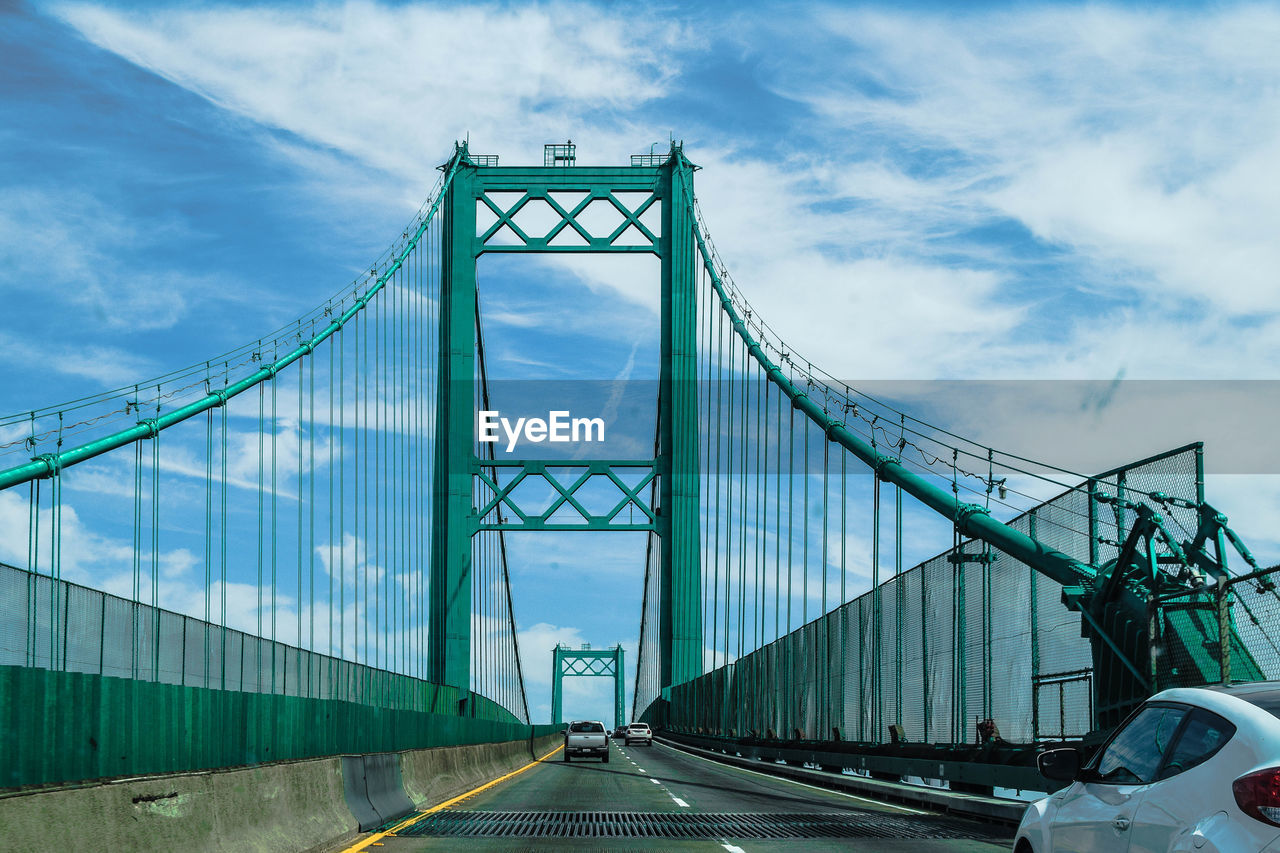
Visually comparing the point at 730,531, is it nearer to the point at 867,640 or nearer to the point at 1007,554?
the point at 867,640

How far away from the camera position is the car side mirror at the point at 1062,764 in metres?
6.57

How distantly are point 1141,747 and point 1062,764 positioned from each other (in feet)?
1.54

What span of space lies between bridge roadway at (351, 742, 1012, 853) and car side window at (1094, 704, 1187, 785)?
6.32 metres

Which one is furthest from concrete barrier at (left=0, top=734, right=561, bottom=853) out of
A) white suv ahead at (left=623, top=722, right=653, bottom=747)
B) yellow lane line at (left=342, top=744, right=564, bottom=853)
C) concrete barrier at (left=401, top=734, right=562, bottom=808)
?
white suv ahead at (left=623, top=722, right=653, bottom=747)

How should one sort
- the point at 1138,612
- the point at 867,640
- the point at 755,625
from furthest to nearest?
the point at 755,625 → the point at 867,640 → the point at 1138,612

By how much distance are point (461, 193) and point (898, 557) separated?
27.1 meters

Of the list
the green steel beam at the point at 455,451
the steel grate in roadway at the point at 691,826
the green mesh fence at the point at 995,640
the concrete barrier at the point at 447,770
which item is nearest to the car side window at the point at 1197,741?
the green mesh fence at the point at 995,640

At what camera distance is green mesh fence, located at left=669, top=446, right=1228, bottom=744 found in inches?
553

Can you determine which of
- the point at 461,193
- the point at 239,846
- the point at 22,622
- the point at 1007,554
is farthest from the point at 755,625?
the point at 239,846

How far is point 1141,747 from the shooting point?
6219 millimetres

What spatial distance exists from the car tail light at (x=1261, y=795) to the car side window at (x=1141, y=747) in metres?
0.84

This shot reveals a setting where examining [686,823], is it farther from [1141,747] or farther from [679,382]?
[679,382]

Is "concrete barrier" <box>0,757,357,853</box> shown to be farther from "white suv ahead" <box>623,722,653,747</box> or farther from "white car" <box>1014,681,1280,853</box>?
"white suv ahead" <box>623,722,653,747</box>

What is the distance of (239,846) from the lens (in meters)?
10.0
